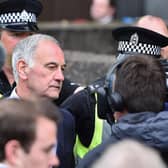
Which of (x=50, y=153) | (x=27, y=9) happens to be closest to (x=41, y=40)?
(x=27, y=9)

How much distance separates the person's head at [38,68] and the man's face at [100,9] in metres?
7.18

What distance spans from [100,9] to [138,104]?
8.25 m

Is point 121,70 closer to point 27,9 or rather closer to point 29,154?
point 29,154

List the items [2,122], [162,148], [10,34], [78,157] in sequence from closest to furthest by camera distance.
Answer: [2,122], [162,148], [78,157], [10,34]

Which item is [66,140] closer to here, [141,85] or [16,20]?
[141,85]

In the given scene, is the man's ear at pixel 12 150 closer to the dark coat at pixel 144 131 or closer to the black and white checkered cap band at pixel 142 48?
the dark coat at pixel 144 131

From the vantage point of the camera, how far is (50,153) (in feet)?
13.6

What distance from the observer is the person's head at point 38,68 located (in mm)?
5543

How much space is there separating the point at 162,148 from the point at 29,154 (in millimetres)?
907

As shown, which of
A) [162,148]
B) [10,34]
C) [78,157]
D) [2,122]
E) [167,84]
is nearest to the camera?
[2,122]

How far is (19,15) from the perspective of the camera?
671 centimetres

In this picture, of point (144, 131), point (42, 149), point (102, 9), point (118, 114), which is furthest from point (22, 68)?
point (102, 9)

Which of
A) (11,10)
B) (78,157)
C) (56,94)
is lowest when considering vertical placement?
(78,157)

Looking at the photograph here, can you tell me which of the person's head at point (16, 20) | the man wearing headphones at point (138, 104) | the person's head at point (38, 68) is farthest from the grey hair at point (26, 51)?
the person's head at point (16, 20)
